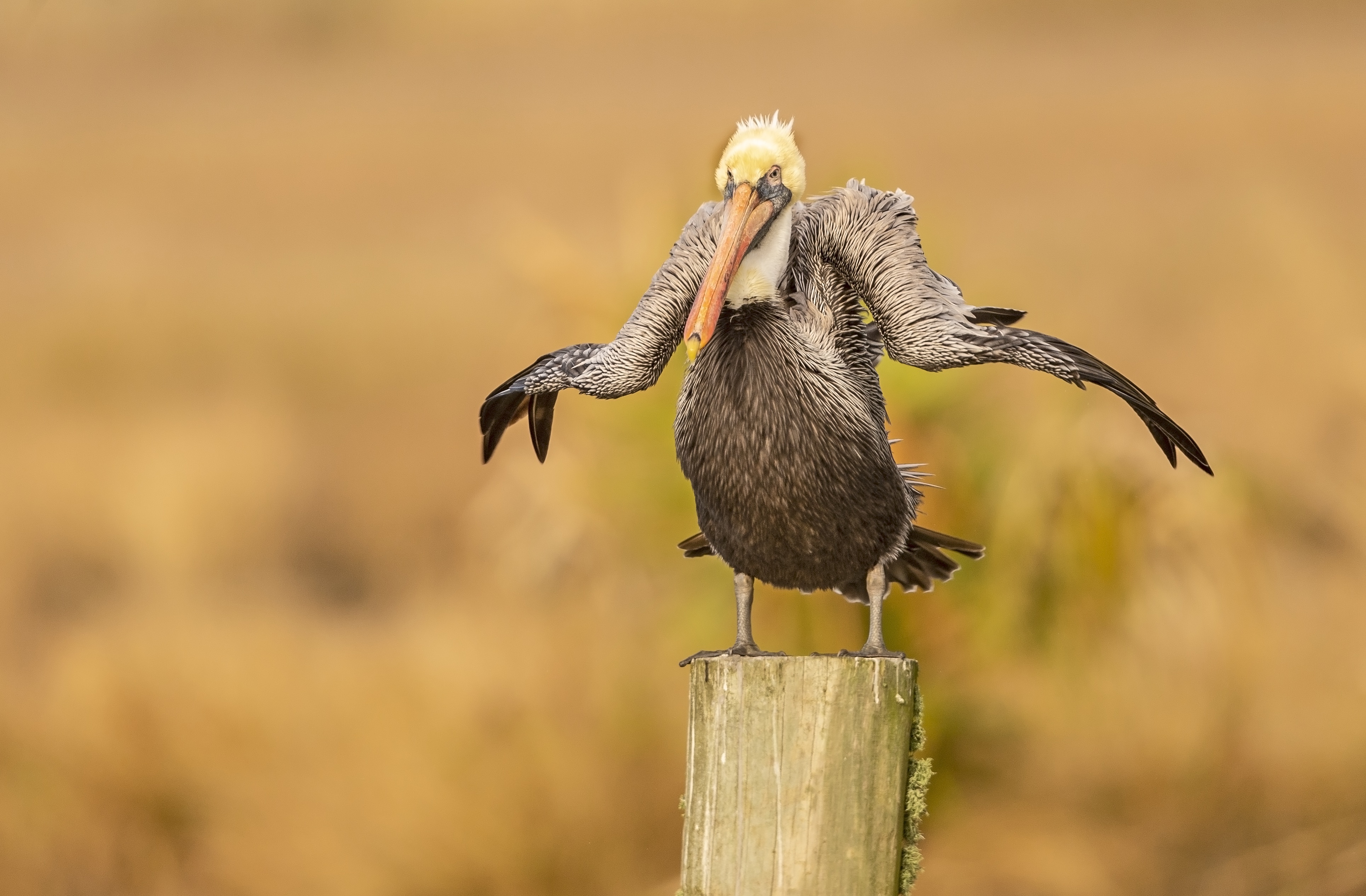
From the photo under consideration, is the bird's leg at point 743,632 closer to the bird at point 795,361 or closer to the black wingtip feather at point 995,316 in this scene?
the bird at point 795,361

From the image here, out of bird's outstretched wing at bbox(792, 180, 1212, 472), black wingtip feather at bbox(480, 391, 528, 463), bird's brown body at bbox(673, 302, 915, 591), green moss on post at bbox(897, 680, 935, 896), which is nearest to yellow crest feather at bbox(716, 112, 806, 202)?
bird's outstretched wing at bbox(792, 180, 1212, 472)

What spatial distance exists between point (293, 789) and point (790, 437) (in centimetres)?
579

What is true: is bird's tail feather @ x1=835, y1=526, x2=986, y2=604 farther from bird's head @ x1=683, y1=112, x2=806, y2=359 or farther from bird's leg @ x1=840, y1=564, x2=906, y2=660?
bird's head @ x1=683, y1=112, x2=806, y2=359

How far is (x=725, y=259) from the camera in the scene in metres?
3.81

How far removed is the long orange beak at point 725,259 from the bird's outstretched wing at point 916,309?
1.07ft

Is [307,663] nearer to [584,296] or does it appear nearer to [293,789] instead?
[293,789]

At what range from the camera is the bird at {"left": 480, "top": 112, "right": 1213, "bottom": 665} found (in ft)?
12.8

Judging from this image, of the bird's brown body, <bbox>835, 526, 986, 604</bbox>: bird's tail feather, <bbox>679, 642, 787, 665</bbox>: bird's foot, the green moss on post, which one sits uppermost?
the bird's brown body

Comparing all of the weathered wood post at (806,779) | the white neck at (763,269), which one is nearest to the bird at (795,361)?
the white neck at (763,269)

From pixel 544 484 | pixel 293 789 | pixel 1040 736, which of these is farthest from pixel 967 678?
pixel 293 789

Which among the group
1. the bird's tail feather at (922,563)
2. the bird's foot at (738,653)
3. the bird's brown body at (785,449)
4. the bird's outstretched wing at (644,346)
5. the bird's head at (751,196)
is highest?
the bird's head at (751,196)

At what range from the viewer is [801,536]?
401cm

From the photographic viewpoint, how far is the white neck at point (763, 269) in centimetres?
401

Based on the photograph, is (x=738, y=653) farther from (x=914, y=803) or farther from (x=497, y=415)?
(x=497, y=415)
